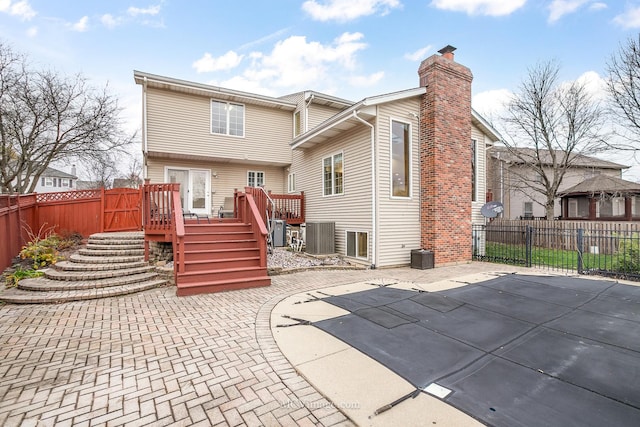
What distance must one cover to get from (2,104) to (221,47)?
30.8 ft

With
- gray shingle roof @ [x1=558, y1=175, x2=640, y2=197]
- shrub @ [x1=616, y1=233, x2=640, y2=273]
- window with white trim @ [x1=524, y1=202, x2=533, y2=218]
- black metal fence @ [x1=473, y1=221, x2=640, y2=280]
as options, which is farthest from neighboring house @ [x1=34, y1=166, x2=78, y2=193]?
gray shingle roof @ [x1=558, y1=175, x2=640, y2=197]

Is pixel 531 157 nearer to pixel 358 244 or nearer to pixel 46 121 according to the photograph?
pixel 358 244

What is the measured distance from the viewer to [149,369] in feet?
9.24

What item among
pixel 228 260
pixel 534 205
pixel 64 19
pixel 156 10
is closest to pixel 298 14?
pixel 156 10

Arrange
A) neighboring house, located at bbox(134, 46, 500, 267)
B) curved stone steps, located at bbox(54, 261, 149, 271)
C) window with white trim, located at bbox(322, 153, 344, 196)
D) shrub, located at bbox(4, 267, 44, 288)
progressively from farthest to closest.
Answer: window with white trim, located at bbox(322, 153, 344, 196)
neighboring house, located at bbox(134, 46, 500, 267)
curved stone steps, located at bbox(54, 261, 149, 271)
shrub, located at bbox(4, 267, 44, 288)

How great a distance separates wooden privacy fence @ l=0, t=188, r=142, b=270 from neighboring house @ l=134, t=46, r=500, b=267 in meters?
2.04

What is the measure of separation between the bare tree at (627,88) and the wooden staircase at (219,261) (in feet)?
55.7

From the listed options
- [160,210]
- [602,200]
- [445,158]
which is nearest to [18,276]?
[160,210]

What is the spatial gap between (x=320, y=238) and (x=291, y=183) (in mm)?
4733

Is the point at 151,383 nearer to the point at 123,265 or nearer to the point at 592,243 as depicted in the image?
the point at 123,265

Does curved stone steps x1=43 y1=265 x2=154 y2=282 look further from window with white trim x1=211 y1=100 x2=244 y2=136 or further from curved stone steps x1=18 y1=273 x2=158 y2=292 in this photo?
window with white trim x1=211 y1=100 x2=244 y2=136

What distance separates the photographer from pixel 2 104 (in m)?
11.6

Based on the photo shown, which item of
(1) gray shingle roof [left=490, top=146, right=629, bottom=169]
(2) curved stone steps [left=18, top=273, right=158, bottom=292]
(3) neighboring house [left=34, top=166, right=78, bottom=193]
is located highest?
(3) neighboring house [left=34, top=166, right=78, bottom=193]

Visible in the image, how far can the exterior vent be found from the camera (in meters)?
9.59
